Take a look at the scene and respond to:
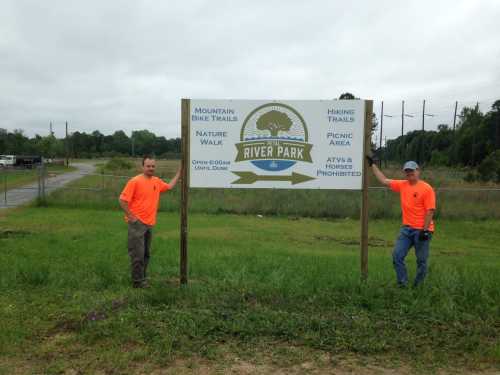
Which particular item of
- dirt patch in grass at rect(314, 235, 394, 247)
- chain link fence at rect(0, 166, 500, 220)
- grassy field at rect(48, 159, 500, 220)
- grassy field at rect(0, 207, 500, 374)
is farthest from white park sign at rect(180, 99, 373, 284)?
grassy field at rect(48, 159, 500, 220)

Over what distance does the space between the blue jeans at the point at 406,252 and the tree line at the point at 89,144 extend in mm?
49191

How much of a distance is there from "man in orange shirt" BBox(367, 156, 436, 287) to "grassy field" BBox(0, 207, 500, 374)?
0.85 feet

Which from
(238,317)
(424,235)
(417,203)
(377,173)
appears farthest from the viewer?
(377,173)

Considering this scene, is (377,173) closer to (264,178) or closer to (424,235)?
(424,235)

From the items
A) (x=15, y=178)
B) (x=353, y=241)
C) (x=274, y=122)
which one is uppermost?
(x=274, y=122)

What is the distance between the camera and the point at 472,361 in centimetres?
401

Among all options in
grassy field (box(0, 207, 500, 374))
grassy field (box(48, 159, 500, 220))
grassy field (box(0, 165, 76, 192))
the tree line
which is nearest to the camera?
grassy field (box(0, 207, 500, 374))

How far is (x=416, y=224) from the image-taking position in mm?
6004

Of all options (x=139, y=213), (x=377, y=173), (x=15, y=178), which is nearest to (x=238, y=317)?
(x=139, y=213)

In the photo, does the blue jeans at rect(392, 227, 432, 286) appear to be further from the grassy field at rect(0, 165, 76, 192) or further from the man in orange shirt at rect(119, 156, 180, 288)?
the grassy field at rect(0, 165, 76, 192)

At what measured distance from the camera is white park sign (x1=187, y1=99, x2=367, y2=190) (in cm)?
632

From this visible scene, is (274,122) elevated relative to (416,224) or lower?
elevated

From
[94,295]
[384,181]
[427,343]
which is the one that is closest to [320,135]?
[384,181]

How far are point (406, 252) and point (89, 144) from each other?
126 meters
